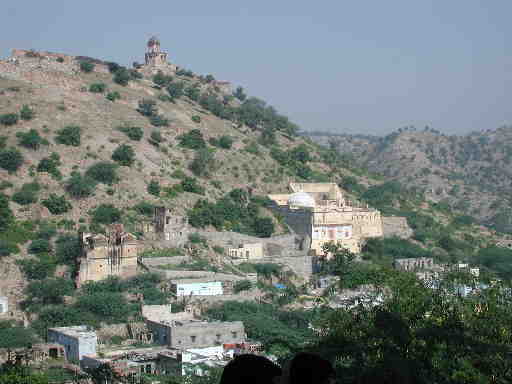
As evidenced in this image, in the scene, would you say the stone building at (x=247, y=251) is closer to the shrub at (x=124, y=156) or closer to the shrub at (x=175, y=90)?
the shrub at (x=124, y=156)

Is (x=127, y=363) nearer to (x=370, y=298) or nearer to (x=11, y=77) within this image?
(x=370, y=298)

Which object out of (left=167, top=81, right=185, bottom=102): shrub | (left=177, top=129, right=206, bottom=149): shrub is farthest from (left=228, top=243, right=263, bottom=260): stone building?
(left=167, top=81, right=185, bottom=102): shrub

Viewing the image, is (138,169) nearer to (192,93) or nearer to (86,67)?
(86,67)

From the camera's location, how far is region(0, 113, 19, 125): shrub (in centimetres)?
4722

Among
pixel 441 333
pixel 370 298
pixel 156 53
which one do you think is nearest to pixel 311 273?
pixel 370 298

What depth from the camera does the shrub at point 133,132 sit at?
5106cm

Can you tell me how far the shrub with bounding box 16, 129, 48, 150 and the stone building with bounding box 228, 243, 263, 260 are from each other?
11500 mm

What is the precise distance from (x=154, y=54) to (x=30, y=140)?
2634 centimetres

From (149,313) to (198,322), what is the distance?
76.5 inches

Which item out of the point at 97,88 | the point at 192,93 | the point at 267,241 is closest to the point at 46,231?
the point at 267,241

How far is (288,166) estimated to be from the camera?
185 feet

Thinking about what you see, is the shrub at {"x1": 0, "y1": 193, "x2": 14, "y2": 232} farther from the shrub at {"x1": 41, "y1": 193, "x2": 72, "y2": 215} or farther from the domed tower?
the domed tower

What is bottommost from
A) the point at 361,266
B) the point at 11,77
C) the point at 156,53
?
the point at 361,266

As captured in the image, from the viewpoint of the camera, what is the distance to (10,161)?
43.2 metres
